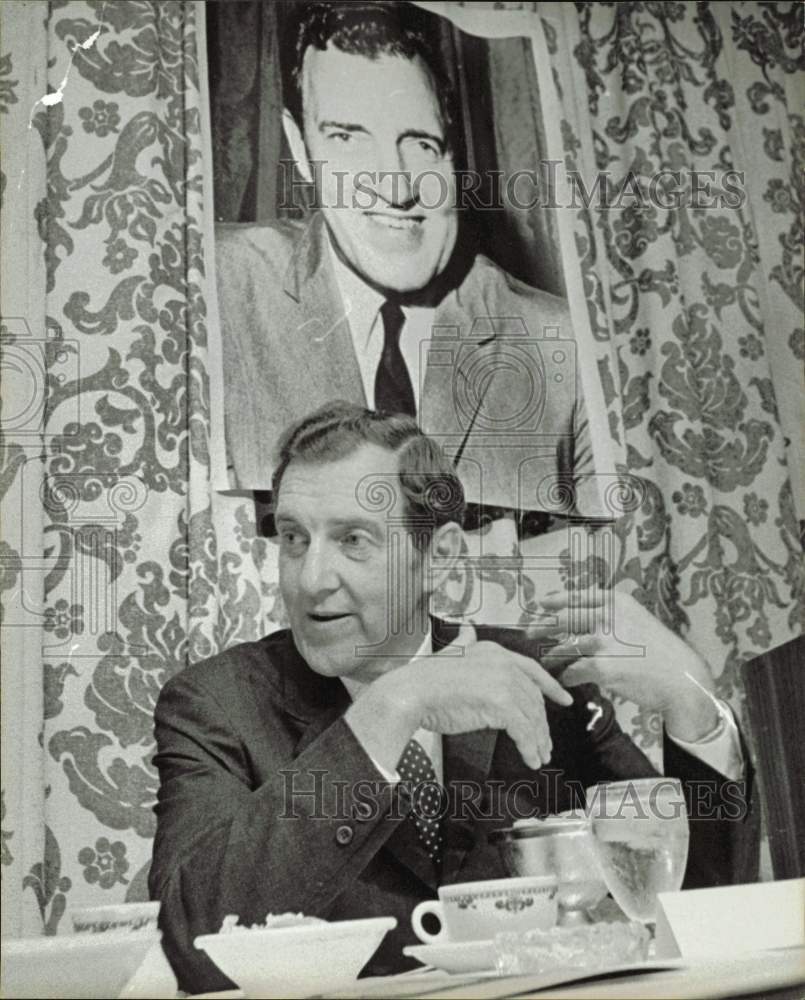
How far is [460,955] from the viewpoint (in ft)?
5.05

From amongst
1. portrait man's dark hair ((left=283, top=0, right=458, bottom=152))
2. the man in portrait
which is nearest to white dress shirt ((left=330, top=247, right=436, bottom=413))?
the man in portrait

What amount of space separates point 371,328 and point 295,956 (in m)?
0.89

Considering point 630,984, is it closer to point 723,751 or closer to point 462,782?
point 462,782

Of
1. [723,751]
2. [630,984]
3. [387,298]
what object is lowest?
[630,984]

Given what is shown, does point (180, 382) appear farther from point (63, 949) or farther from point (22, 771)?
point (63, 949)

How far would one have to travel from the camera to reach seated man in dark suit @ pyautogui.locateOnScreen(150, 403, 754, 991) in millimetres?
1635

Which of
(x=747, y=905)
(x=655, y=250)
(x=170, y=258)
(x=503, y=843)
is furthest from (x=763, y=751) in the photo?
(x=170, y=258)

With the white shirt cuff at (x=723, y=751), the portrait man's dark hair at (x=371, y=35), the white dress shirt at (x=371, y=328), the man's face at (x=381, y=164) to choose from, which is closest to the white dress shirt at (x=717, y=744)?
the white shirt cuff at (x=723, y=751)

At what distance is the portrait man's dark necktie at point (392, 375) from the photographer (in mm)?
1849

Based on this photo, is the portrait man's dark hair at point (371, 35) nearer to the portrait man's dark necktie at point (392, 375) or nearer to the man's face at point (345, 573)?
the portrait man's dark necktie at point (392, 375)

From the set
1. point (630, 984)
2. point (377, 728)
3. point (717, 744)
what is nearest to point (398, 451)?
point (377, 728)

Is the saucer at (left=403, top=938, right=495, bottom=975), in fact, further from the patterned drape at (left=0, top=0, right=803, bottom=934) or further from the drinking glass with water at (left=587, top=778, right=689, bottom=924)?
the patterned drape at (left=0, top=0, right=803, bottom=934)

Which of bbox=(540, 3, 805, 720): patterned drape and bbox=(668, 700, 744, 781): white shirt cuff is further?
bbox=(540, 3, 805, 720): patterned drape

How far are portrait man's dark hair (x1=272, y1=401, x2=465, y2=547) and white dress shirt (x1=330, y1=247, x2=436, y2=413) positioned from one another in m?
0.04
